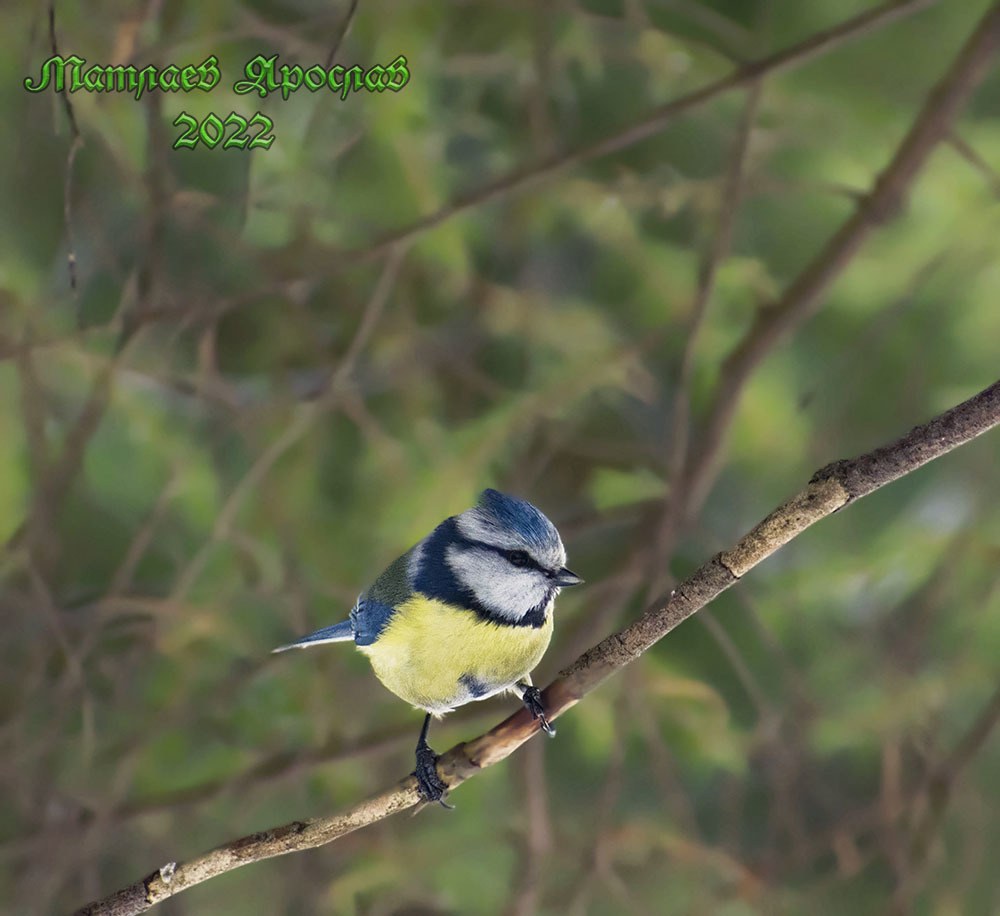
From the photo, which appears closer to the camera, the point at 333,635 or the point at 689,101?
the point at 333,635

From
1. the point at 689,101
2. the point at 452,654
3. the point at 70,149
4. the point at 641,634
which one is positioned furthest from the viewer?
the point at 689,101

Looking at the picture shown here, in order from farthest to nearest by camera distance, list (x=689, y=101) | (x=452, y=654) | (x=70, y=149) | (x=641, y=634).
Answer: (x=689, y=101), (x=70, y=149), (x=452, y=654), (x=641, y=634)

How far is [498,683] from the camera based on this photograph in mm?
489

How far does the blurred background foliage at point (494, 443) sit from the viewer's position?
0.84 meters

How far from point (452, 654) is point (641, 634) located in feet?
0.47

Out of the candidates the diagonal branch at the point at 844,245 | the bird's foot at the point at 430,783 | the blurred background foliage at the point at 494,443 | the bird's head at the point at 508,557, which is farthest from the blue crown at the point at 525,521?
the diagonal branch at the point at 844,245

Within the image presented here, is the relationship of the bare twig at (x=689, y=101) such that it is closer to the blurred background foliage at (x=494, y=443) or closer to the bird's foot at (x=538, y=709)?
Result: the blurred background foliage at (x=494, y=443)

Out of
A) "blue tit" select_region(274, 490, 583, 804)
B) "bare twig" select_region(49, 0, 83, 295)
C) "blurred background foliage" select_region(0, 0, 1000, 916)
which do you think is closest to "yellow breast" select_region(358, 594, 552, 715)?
"blue tit" select_region(274, 490, 583, 804)

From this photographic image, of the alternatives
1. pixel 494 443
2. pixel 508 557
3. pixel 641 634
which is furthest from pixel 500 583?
pixel 494 443

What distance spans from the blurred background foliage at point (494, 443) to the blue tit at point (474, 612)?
0.26m

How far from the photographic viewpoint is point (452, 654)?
0.50 metres

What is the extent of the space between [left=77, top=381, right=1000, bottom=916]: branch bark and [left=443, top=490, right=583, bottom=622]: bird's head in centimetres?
7

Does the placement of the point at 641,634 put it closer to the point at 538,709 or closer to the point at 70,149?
the point at 538,709

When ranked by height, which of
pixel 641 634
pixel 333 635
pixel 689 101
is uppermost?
pixel 689 101
